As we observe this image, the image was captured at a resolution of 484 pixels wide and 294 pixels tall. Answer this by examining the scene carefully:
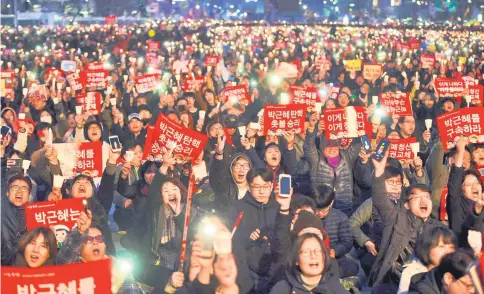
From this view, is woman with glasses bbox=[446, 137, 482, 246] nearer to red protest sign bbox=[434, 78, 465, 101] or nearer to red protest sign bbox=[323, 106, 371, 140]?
red protest sign bbox=[323, 106, 371, 140]

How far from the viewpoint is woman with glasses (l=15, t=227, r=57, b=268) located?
23.6 ft

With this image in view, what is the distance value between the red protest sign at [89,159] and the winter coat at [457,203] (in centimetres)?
364

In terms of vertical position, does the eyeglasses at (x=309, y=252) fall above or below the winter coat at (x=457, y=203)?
below

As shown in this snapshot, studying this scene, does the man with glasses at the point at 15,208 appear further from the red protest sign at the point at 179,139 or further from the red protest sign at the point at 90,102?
the red protest sign at the point at 90,102

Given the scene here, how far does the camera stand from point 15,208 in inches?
353

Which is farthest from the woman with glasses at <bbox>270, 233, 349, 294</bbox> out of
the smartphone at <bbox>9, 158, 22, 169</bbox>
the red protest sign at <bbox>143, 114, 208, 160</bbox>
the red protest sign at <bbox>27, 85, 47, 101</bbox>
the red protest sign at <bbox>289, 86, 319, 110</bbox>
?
the red protest sign at <bbox>27, 85, 47, 101</bbox>

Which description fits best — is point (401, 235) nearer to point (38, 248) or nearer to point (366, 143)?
point (366, 143)

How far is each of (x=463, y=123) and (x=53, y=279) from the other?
6212 millimetres

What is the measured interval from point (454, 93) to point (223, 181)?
8698mm

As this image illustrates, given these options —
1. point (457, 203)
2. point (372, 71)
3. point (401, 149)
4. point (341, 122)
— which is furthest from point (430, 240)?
point (372, 71)

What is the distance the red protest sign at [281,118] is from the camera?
13.0 meters

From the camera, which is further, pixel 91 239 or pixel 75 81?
pixel 75 81

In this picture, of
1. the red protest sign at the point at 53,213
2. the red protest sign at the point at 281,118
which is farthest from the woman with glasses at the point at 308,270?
the red protest sign at the point at 281,118

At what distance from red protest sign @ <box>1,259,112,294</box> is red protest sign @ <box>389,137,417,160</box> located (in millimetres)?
6000
